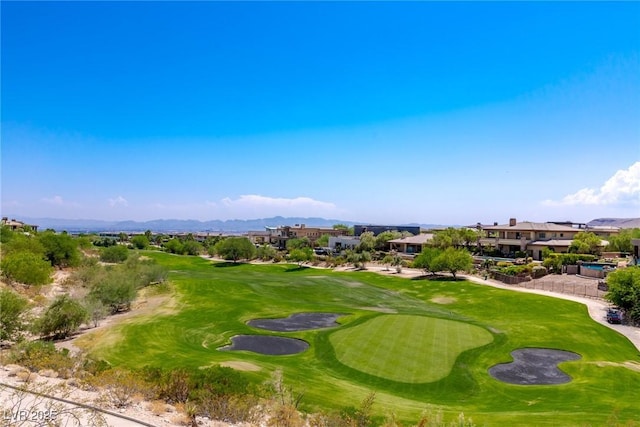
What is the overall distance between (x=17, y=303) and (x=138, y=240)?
137374mm

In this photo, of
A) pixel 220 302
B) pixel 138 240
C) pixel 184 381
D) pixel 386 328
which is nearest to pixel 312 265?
pixel 220 302

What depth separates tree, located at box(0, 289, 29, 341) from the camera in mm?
27875

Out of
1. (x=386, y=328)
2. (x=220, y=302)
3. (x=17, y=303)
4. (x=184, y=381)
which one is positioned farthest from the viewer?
(x=220, y=302)

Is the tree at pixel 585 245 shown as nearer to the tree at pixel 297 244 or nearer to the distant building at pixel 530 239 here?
the distant building at pixel 530 239

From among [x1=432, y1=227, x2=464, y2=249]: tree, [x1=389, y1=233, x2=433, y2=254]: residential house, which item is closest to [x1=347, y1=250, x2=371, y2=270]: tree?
[x1=432, y1=227, x2=464, y2=249]: tree

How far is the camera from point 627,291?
40562 mm

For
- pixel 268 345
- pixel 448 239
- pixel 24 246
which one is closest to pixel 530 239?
pixel 448 239

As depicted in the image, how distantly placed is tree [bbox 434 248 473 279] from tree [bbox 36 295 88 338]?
50.0m

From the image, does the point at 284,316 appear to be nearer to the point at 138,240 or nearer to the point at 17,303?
the point at 17,303

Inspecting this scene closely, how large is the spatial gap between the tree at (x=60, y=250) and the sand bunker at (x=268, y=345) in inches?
2005

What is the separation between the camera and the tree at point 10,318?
91.5 feet

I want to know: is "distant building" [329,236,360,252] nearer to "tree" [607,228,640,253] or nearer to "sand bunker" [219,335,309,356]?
"tree" [607,228,640,253]

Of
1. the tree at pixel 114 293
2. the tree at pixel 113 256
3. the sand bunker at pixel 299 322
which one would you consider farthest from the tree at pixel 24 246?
the sand bunker at pixel 299 322

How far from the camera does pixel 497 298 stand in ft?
173
